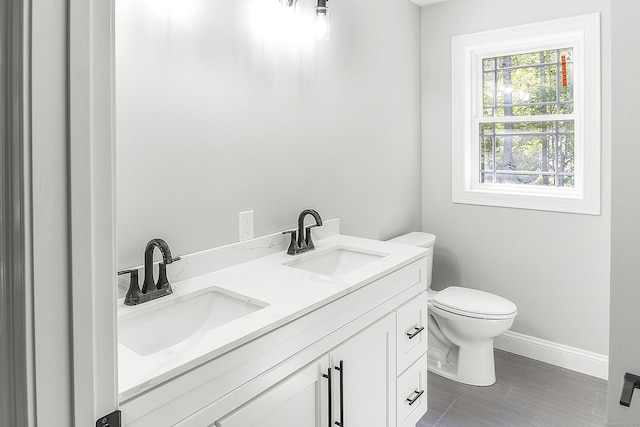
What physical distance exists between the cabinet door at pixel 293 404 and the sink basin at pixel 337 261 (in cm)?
64

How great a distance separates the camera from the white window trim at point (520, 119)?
258 cm

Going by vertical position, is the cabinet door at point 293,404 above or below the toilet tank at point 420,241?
below

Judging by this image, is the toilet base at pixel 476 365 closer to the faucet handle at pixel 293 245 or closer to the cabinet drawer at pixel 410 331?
the cabinet drawer at pixel 410 331

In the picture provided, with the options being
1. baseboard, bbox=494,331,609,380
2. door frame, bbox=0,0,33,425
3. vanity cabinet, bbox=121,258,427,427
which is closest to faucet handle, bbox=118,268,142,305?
vanity cabinet, bbox=121,258,427,427

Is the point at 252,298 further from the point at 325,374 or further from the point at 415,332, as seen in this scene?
the point at 415,332

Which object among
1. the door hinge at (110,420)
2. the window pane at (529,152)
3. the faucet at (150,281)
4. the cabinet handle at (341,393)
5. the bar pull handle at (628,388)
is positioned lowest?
the cabinet handle at (341,393)

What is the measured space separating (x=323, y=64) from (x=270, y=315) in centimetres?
143

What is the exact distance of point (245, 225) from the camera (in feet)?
6.14

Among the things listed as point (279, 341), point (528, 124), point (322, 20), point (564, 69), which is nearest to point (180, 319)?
point (279, 341)

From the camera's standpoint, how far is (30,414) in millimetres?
506

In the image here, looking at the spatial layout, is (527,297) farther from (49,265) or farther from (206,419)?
(49,265)

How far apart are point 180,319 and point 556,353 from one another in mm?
2416

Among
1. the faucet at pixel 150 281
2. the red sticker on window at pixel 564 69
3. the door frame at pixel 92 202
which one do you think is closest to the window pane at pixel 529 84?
the red sticker on window at pixel 564 69

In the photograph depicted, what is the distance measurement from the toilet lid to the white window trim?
2.22 ft
